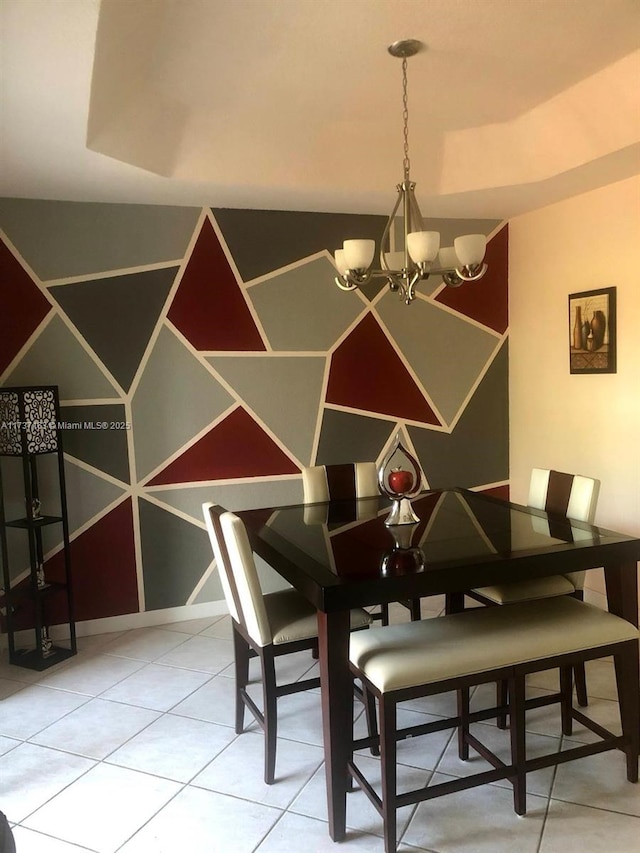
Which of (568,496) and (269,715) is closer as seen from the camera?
(269,715)

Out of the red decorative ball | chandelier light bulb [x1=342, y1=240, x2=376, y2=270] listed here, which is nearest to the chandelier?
chandelier light bulb [x1=342, y1=240, x2=376, y2=270]

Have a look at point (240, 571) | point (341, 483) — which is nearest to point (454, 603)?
point (341, 483)

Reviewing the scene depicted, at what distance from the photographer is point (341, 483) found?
133 inches

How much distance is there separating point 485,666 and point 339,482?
57.6 inches

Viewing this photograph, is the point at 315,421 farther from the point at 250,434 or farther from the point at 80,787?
the point at 80,787

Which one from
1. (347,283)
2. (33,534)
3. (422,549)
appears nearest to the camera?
(422,549)

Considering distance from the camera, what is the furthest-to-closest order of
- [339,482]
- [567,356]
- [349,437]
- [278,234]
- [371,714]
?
[349,437], [567,356], [278,234], [339,482], [371,714]

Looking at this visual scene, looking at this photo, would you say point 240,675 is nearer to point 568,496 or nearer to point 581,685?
point 581,685

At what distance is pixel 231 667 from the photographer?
3213 mm

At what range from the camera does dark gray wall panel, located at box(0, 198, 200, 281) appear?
338cm

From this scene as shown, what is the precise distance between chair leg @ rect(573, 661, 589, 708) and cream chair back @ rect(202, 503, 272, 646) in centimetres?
132

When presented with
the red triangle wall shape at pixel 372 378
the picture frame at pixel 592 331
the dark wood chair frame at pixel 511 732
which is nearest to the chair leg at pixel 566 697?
the dark wood chair frame at pixel 511 732

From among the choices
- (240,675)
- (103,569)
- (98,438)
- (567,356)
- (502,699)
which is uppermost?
(567,356)

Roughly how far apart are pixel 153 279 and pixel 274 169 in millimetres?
905
